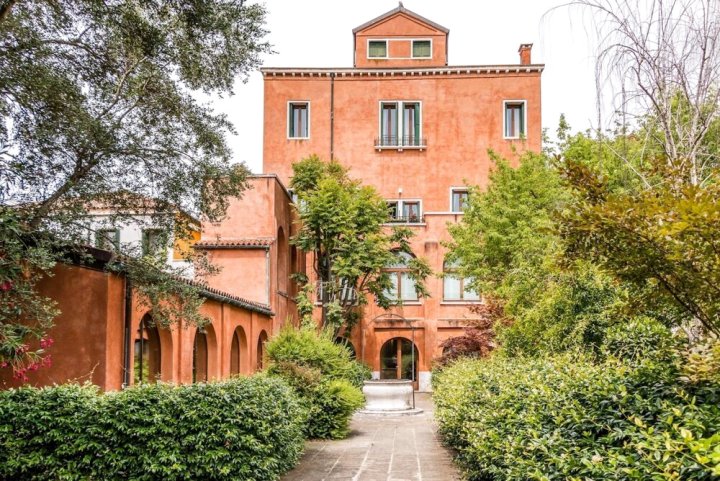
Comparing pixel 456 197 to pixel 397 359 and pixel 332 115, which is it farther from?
pixel 397 359

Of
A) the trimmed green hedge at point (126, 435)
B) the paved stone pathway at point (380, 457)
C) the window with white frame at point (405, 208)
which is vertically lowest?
the paved stone pathway at point (380, 457)

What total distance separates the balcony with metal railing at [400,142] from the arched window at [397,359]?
9.02 metres

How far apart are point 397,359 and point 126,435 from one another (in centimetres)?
2339

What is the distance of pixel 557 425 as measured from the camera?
5.23 meters

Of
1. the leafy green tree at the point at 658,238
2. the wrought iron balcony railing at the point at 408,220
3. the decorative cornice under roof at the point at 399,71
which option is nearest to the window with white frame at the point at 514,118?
the decorative cornice under roof at the point at 399,71

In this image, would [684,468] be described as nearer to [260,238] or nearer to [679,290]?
[679,290]

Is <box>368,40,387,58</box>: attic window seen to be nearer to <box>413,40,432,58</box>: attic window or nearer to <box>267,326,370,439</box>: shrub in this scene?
<box>413,40,432,58</box>: attic window

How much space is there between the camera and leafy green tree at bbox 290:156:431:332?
2608 centimetres

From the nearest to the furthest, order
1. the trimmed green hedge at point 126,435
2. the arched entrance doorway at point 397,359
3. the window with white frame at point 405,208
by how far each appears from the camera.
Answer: the trimmed green hedge at point 126,435, the arched entrance doorway at point 397,359, the window with white frame at point 405,208

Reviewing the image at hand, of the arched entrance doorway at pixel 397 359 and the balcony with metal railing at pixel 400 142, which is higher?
the balcony with metal railing at pixel 400 142

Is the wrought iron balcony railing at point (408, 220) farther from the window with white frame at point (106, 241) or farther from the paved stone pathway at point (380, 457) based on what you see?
the window with white frame at point (106, 241)

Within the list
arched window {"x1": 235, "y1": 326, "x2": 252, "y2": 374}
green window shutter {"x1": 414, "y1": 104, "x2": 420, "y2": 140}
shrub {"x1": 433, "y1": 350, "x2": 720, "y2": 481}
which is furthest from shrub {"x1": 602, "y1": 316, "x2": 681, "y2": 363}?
green window shutter {"x1": 414, "y1": 104, "x2": 420, "y2": 140}

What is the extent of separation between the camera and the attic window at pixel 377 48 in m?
34.4

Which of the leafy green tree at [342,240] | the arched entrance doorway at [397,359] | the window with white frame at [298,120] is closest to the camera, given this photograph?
the leafy green tree at [342,240]
